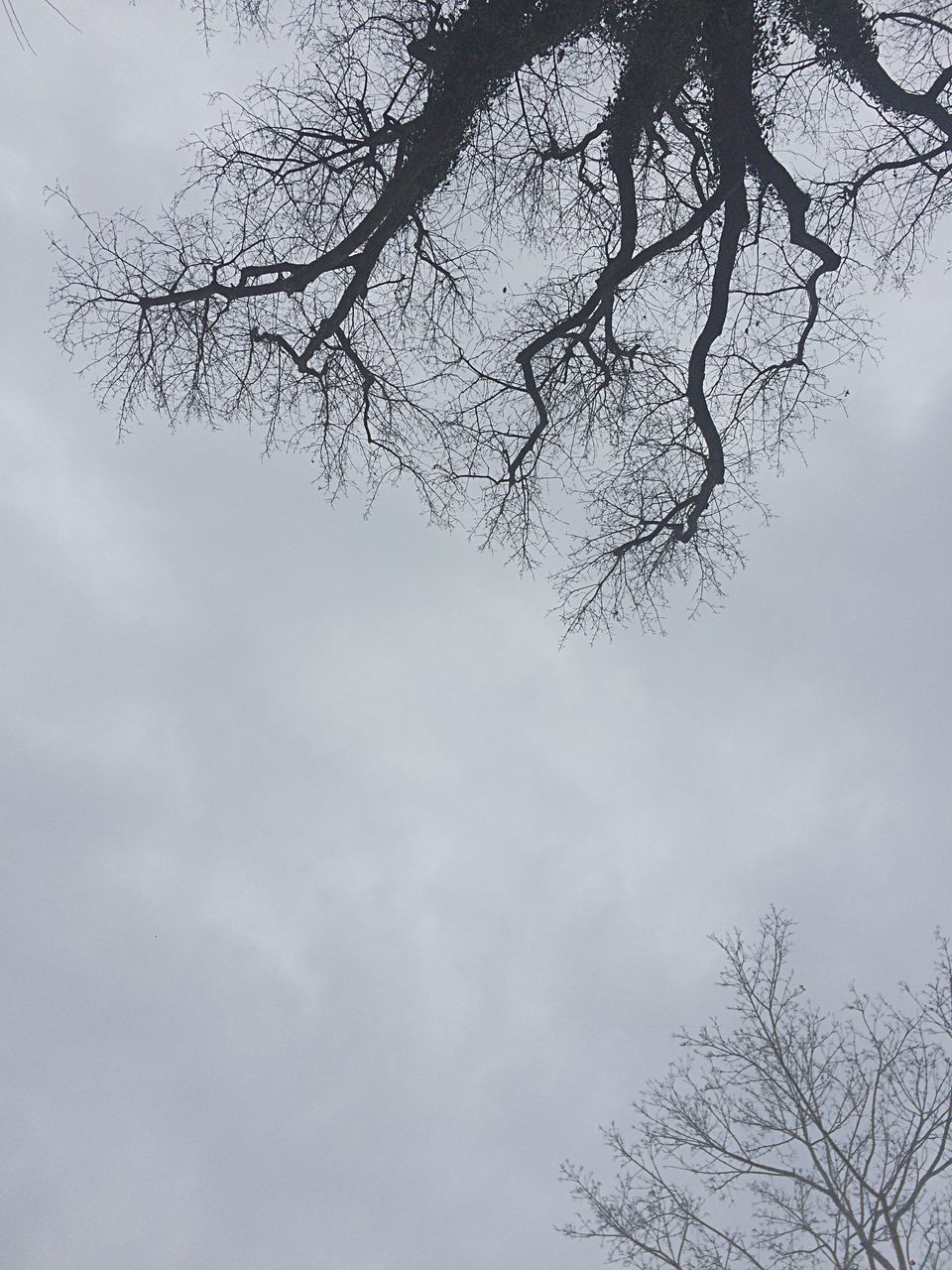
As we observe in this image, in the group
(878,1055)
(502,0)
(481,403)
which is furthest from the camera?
(878,1055)

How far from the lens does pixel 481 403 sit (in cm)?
713

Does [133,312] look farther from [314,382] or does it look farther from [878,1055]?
[878,1055]

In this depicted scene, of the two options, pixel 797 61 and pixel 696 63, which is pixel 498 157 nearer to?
pixel 696 63

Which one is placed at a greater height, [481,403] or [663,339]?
[663,339]

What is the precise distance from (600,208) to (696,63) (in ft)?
3.82

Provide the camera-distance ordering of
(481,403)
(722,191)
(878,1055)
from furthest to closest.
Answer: (878,1055) < (481,403) < (722,191)

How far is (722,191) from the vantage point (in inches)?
259

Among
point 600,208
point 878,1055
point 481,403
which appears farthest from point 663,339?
point 878,1055

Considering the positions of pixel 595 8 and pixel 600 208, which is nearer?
pixel 595 8

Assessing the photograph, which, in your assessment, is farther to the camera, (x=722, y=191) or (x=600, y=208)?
(x=600, y=208)

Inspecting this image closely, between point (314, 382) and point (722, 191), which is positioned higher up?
point (722, 191)

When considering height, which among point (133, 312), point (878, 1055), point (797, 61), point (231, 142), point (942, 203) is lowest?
point (878, 1055)

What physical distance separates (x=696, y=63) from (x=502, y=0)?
4.53ft

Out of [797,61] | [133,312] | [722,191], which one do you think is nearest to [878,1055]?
[722,191]
